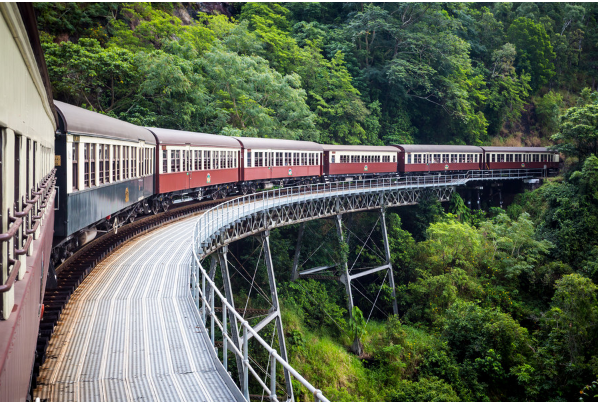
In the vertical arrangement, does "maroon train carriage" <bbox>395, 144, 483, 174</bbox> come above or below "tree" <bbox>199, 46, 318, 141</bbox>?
below

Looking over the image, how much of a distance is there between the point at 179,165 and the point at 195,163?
1.33 m

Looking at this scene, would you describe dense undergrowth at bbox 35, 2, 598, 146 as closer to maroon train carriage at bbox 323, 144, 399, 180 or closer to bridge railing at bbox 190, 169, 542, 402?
maroon train carriage at bbox 323, 144, 399, 180

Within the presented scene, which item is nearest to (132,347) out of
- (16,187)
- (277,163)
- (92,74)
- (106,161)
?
(16,187)

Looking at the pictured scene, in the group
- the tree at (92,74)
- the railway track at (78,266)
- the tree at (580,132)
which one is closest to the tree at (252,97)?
the tree at (92,74)

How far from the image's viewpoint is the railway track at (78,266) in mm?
6616

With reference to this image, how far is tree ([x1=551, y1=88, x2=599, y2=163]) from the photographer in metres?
29.4

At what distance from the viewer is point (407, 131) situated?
4784 centimetres

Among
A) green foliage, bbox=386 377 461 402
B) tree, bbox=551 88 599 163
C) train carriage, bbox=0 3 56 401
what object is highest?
tree, bbox=551 88 599 163

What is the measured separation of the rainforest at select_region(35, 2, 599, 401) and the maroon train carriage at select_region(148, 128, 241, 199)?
4.95 meters

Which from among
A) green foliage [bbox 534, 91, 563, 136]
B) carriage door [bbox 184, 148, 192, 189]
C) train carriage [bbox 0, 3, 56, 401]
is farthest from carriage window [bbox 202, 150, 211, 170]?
green foliage [bbox 534, 91, 563, 136]

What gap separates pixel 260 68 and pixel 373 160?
9646mm

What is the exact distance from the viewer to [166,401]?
5.04 metres

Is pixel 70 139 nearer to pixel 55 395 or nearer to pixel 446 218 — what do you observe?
pixel 55 395

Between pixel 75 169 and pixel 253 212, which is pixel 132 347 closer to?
pixel 75 169
